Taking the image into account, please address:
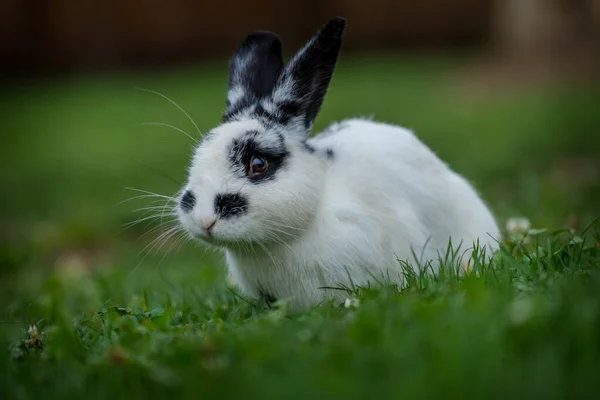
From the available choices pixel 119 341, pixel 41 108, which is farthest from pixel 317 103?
pixel 41 108

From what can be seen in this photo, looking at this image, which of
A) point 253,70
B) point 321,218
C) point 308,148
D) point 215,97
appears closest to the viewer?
point 321,218

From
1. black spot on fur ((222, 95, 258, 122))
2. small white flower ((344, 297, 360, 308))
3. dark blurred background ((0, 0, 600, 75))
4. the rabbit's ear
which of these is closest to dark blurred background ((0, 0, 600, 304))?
dark blurred background ((0, 0, 600, 75))

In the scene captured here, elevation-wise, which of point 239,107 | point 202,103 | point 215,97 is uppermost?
point 215,97

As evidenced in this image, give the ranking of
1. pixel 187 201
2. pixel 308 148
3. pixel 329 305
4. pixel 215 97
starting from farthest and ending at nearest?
pixel 215 97
pixel 308 148
pixel 187 201
pixel 329 305

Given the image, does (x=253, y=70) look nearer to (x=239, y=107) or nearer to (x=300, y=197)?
(x=239, y=107)

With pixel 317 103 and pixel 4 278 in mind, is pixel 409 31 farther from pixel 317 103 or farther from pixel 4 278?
pixel 317 103

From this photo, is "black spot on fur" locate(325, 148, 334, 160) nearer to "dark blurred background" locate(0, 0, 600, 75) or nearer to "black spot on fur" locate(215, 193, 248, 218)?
"black spot on fur" locate(215, 193, 248, 218)

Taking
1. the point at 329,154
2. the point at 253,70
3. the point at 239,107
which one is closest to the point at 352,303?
the point at 329,154
